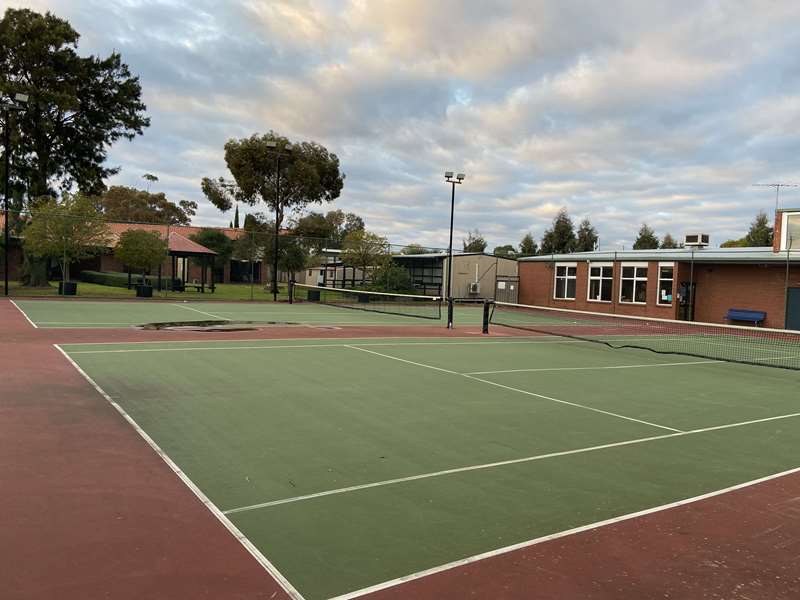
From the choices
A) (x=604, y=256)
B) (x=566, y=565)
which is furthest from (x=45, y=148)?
(x=566, y=565)

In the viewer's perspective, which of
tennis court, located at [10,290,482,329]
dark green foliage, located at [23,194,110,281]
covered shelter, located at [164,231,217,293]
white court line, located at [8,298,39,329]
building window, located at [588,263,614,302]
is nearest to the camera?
white court line, located at [8,298,39,329]

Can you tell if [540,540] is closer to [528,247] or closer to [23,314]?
[23,314]

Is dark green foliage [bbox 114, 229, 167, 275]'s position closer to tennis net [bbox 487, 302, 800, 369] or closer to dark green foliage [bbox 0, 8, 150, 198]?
dark green foliage [bbox 0, 8, 150, 198]

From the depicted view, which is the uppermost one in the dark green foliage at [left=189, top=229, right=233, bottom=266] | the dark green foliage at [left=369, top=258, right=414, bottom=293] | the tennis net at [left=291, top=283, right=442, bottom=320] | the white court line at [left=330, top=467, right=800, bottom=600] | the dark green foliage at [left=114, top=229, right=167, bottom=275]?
the dark green foliage at [left=189, top=229, right=233, bottom=266]

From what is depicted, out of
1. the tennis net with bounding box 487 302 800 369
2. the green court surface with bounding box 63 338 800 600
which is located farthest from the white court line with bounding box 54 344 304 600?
the tennis net with bounding box 487 302 800 369

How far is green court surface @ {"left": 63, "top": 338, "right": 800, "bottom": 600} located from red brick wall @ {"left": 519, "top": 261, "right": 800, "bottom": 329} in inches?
693

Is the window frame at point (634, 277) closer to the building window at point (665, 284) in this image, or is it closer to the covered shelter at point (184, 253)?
the building window at point (665, 284)

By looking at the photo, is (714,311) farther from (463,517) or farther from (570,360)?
(463,517)


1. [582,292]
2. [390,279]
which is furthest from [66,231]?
[582,292]

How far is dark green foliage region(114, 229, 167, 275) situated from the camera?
1369 inches

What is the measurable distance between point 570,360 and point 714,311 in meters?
20.8

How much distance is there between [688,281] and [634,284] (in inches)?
115

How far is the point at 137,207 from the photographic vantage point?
7812cm

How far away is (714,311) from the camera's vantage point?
32.0 m
